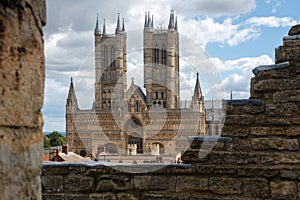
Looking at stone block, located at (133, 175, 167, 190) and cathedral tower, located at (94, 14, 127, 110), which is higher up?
cathedral tower, located at (94, 14, 127, 110)

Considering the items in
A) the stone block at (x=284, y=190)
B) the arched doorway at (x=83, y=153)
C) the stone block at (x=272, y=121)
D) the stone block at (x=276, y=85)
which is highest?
the stone block at (x=276, y=85)

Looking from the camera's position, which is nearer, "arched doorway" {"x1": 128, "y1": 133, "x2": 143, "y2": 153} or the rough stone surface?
the rough stone surface

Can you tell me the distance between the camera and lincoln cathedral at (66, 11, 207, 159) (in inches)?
2190

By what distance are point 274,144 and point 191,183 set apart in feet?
2.79

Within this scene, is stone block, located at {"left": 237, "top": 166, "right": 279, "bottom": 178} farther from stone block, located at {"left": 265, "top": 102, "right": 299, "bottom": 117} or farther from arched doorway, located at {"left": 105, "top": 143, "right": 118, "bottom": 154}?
arched doorway, located at {"left": 105, "top": 143, "right": 118, "bottom": 154}

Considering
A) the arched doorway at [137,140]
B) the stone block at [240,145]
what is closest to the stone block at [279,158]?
the stone block at [240,145]

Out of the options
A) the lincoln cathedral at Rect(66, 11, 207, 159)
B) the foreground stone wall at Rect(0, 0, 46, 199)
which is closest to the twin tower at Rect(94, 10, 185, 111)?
the lincoln cathedral at Rect(66, 11, 207, 159)

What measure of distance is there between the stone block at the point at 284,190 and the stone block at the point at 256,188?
6 cm

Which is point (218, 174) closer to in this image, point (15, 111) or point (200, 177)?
point (200, 177)

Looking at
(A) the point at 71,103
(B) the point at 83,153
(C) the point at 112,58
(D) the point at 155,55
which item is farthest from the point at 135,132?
(D) the point at 155,55

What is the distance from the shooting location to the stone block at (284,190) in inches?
143

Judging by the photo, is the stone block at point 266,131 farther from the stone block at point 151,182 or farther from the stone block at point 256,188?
the stone block at point 151,182

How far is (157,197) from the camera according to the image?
381 cm

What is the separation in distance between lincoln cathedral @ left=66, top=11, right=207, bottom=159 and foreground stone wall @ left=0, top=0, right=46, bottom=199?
51.0 m
